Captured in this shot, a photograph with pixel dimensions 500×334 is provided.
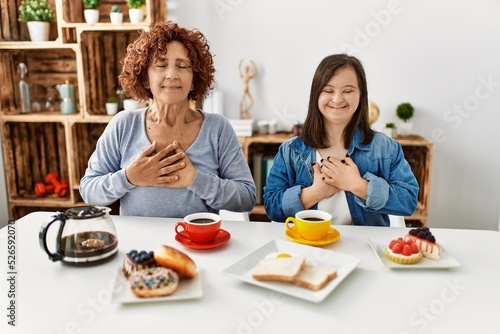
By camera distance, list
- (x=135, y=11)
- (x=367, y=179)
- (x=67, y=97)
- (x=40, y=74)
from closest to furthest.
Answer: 1. (x=367, y=179)
2. (x=135, y=11)
3. (x=67, y=97)
4. (x=40, y=74)

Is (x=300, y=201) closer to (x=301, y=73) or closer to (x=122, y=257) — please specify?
(x=122, y=257)

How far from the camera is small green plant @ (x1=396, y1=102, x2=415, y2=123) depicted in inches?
115

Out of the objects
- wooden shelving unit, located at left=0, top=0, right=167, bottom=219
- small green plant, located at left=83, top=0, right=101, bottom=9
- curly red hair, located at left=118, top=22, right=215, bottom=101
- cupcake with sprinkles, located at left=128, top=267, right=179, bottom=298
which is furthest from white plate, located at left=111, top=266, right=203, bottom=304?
small green plant, located at left=83, top=0, right=101, bottom=9

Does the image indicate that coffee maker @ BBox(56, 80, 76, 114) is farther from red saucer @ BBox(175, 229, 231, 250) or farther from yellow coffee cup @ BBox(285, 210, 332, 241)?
yellow coffee cup @ BBox(285, 210, 332, 241)

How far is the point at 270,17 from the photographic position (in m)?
3.00

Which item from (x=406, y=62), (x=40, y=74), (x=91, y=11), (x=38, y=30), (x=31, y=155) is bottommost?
(x=31, y=155)

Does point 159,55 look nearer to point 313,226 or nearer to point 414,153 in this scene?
point 313,226

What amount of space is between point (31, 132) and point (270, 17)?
1.87 meters

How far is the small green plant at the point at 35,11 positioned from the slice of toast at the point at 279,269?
2.58 m

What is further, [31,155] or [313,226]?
[31,155]

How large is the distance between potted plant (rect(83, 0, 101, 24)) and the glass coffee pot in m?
2.05

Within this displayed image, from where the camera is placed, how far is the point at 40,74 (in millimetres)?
3207

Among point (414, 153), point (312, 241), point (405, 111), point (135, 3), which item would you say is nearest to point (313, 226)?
point (312, 241)

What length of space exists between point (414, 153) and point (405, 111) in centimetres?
32
